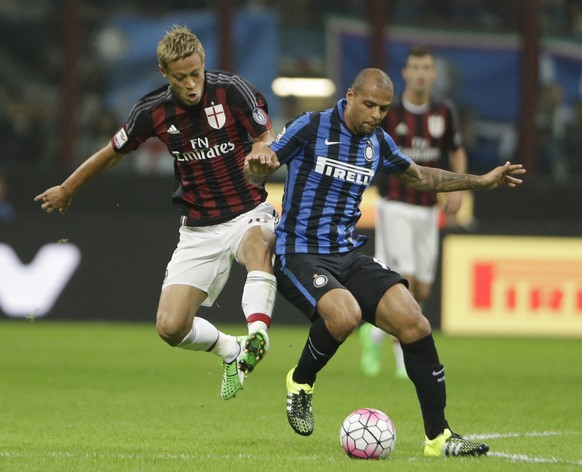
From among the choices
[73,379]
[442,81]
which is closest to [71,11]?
[442,81]

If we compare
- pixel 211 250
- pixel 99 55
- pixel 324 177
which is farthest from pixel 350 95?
pixel 99 55

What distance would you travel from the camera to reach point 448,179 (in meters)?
7.11

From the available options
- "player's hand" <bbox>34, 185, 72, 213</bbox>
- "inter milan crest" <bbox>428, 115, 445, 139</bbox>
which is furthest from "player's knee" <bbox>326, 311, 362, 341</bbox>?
"inter milan crest" <bbox>428, 115, 445, 139</bbox>

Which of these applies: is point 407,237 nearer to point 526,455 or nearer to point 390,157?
point 390,157

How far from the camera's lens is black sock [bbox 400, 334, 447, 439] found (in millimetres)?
6461

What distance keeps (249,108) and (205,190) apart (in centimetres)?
59

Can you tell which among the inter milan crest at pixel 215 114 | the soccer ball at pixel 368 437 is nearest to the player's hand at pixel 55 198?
the inter milan crest at pixel 215 114

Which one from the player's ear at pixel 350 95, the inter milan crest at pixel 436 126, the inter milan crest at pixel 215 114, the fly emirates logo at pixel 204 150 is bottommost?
the inter milan crest at pixel 436 126

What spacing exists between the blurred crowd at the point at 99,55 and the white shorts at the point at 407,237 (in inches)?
232

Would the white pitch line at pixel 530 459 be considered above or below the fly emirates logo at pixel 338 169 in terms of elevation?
below

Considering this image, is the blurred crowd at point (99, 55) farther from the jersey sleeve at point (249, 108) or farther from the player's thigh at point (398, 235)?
the jersey sleeve at point (249, 108)

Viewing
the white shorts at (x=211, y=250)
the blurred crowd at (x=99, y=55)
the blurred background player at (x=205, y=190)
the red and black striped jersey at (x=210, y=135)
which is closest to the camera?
the blurred background player at (x=205, y=190)

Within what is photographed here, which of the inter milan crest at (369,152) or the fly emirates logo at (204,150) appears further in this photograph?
the fly emirates logo at (204,150)

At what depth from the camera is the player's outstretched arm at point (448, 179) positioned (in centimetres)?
692
